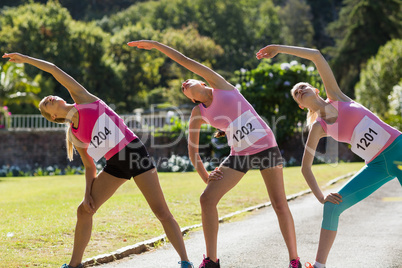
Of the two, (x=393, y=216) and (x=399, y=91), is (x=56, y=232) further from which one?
(x=399, y=91)

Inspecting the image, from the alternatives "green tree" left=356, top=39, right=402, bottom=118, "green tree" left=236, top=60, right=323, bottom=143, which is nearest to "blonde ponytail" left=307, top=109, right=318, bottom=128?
"green tree" left=236, top=60, right=323, bottom=143

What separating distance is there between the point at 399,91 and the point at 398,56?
939 cm

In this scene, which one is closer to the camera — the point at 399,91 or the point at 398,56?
the point at 399,91

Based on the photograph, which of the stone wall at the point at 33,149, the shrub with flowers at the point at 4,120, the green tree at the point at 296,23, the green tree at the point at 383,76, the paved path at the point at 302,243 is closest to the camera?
the paved path at the point at 302,243

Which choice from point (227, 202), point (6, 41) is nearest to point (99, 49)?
point (6, 41)

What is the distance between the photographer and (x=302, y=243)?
7.20m

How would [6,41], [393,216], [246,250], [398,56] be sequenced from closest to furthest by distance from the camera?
[246,250] < [393,216] < [398,56] < [6,41]

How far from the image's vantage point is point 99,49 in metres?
48.0

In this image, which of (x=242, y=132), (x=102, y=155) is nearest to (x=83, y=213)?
(x=102, y=155)

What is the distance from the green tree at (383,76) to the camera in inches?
1453

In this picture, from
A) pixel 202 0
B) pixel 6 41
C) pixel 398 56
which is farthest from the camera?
pixel 202 0

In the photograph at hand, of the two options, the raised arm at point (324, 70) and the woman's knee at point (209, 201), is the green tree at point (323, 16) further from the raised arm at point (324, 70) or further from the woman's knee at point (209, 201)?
the woman's knee at point (209, 201)

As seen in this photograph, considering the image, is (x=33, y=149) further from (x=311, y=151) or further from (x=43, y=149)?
(x=311, y=151)

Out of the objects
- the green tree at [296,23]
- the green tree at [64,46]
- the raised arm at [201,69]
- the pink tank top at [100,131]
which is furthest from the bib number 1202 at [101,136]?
the green tree at [296,23]
